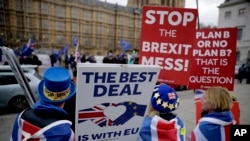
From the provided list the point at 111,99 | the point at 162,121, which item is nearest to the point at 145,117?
the point at 162,121

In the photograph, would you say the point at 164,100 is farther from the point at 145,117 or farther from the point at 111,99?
the point at 111,99

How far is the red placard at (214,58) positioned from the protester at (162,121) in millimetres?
2513

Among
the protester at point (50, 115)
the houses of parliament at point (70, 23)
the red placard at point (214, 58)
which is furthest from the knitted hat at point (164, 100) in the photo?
the houses of parliament at point (70, 23)

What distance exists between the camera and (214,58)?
14.5 feet

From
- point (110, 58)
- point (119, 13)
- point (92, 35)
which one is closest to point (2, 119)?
point (110, 58)

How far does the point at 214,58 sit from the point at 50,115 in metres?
3.64

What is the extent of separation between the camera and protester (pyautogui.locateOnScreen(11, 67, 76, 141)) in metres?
1.65

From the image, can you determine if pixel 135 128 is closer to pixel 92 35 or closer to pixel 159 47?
pixel 159 47

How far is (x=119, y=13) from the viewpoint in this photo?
7150 cm

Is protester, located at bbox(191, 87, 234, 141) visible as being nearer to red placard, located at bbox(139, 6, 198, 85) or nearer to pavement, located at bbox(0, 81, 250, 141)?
red placard, located at bbox(139, 6, 198, 85)

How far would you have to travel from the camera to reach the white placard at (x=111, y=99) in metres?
1.65

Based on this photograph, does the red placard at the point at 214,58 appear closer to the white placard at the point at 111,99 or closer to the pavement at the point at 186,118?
the pavement at the point at 186,118

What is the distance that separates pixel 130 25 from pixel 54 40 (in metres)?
27.5

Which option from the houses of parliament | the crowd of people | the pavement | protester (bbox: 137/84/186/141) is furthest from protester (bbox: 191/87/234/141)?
the houses of parliament
